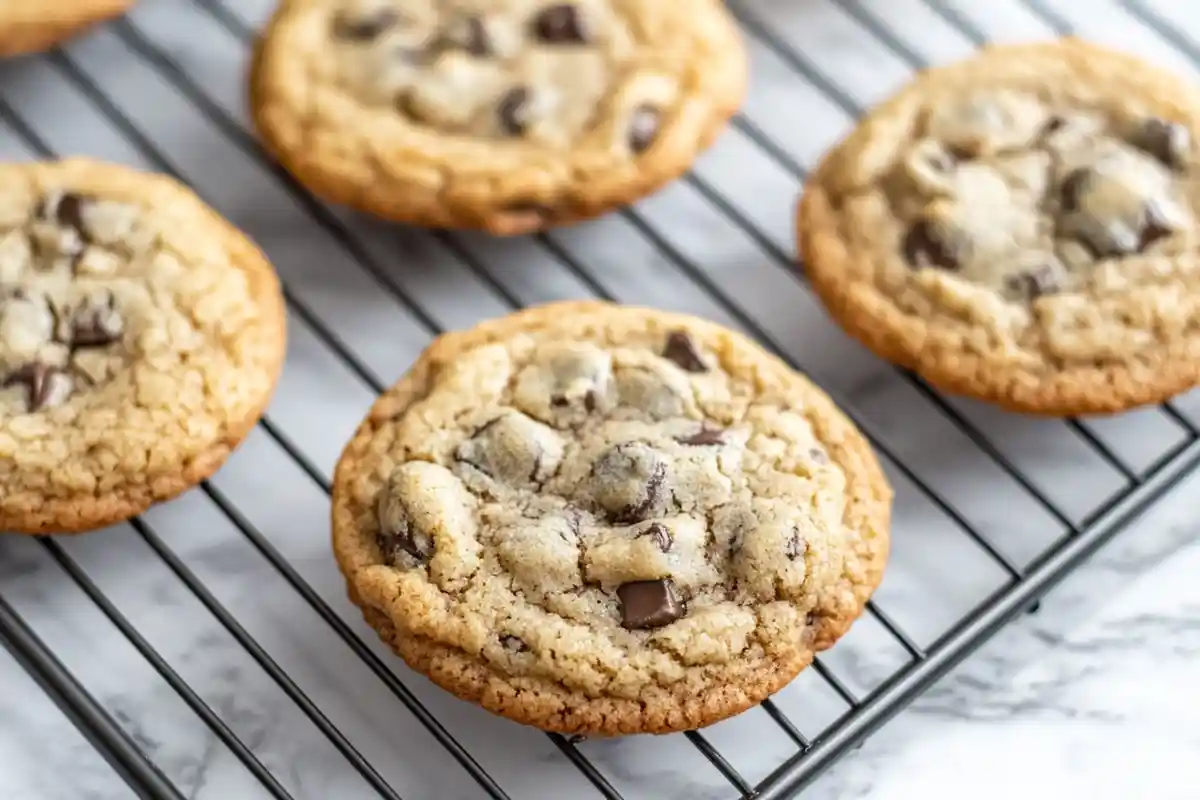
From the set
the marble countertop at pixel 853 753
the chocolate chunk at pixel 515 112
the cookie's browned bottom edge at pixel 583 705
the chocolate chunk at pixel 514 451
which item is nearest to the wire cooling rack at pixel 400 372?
the marble countertop at pixel 853 753

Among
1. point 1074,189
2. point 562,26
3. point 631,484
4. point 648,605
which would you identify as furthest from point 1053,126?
point 648,605

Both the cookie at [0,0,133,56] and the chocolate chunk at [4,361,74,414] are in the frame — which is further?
the cookie at [0,0,133,56]

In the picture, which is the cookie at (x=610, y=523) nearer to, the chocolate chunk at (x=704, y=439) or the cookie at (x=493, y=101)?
the chocolate chunk at (x=704, y=439)

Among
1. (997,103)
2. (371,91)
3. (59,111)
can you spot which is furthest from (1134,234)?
(59,111)

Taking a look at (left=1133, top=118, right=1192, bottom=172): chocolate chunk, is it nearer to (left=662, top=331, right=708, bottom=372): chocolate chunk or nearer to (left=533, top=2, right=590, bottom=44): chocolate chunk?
(left=662, top=331, right=708, bottom=372): chocolate chunk

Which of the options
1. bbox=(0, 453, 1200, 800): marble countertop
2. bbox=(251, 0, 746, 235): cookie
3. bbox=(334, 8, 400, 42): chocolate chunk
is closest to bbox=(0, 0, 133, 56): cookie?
bbox=(251, 0, 746, 235): cookie
